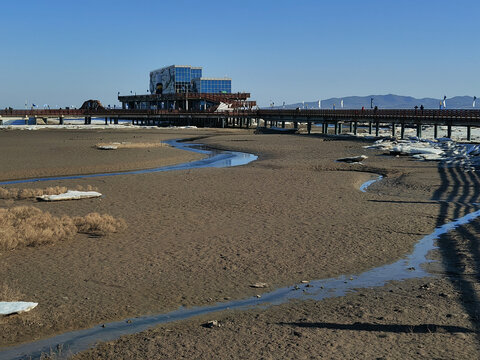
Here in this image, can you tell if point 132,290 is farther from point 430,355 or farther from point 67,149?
point 67,149

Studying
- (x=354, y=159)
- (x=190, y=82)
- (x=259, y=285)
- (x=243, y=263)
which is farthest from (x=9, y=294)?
(x=190, y=82)

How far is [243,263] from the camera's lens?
432 inches

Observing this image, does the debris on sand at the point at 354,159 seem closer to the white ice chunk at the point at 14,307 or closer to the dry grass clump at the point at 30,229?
the dry grass clump at the point at 30,229

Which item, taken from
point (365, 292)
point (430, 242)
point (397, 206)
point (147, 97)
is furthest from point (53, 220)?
point (147, 97)

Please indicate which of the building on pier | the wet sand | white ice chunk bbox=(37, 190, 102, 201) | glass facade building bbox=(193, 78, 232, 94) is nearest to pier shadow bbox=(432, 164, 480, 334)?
the wet sand

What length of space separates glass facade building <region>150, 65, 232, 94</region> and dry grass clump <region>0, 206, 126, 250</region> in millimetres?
87580

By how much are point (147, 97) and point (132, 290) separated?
10235 cm

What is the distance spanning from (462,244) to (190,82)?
93561 mm

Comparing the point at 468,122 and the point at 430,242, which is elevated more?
the point at 468,122

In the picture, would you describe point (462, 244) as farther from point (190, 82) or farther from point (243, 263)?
point (190, 82)

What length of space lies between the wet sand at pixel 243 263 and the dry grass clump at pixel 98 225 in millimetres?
310

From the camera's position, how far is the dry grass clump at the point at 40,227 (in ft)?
38.9

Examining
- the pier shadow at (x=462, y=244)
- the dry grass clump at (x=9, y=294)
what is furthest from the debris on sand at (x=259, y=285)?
the dry grass clump at (x=9, y=294)

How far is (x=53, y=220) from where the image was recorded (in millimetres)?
13445
